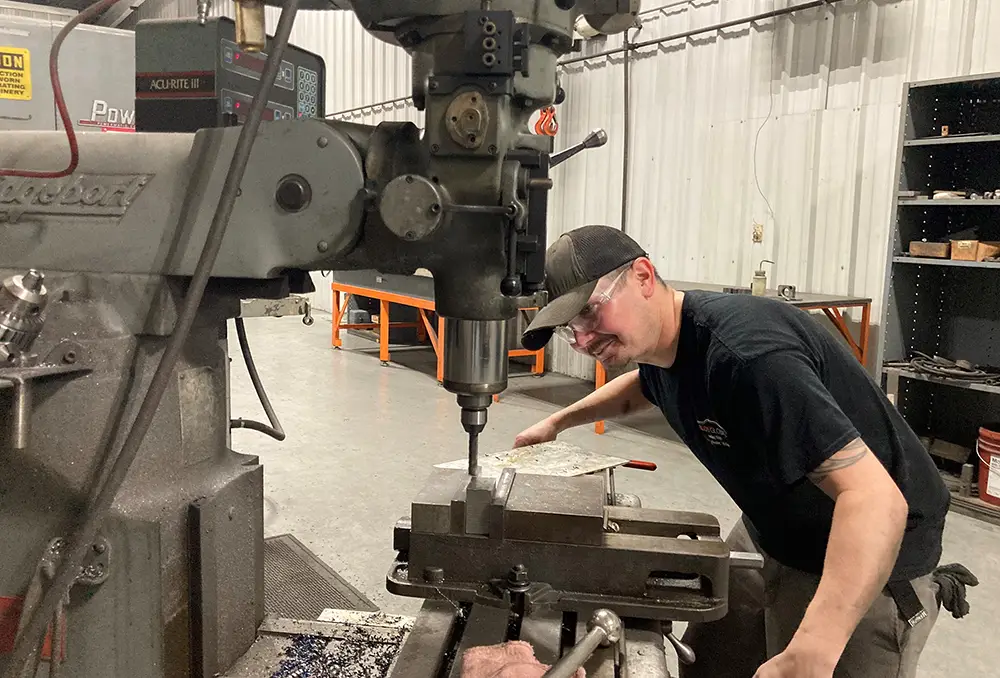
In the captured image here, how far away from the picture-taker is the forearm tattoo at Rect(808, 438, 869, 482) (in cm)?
87

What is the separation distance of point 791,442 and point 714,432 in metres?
0.20

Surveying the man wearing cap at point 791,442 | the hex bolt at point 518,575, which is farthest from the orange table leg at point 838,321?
the hex bolt at point 518,575

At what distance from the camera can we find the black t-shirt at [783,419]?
0.90m

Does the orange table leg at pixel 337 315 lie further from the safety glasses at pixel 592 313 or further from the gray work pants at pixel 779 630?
the safety glasses at pixel 592 313

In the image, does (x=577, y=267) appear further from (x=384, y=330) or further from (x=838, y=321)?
(x=384, y=330)

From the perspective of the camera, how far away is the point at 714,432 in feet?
3.57

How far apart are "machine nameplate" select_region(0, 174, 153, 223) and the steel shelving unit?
109 inches

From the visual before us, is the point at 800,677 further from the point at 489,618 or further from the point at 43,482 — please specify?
the point at 43,482

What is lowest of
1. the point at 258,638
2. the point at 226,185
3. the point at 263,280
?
the point at 258,638

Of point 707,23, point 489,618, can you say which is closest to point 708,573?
point 489,618

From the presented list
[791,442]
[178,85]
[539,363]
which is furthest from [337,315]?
[791,442]

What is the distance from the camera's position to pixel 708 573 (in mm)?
884

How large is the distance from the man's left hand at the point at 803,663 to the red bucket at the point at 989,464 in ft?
7.31

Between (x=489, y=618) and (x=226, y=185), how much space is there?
23.6 inches
